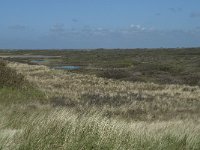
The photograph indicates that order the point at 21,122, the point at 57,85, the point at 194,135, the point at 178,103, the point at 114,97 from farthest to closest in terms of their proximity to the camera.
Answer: the point at 57,85, the point at 114,97, the point at 178,103, the point at 194,135, the point at 21,122

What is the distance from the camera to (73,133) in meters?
6.50

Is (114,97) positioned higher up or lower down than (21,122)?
lower down

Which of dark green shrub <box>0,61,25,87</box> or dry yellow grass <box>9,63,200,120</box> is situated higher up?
dark green shrub <box>0,61,25,87</box>

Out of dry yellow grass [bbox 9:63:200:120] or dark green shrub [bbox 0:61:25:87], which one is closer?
dark green shrub [bbox 0:61:25:87]

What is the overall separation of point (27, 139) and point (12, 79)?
50.3 feet

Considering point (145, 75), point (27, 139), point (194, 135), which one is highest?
point (27, 139)

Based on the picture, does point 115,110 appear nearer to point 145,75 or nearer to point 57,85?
point 57,85

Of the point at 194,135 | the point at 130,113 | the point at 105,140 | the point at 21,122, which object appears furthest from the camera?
the point at 130,113

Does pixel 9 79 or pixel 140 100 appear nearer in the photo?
pixel 9 79

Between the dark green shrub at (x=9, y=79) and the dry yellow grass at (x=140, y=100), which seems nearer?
the dark green shrub at (x=9, y=79)

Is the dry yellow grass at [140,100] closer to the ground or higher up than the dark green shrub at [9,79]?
closer to the ground

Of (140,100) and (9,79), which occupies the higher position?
(9,79)

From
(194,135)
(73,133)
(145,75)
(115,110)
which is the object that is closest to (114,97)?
(115,110)

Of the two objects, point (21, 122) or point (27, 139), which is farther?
point (21, 122)
